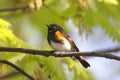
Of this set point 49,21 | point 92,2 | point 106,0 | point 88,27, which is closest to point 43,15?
point 49,21

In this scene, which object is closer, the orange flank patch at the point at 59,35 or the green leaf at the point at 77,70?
the green leaf at the point at 77,70

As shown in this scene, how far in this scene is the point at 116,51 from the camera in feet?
10.4

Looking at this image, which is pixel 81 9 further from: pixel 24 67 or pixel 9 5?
pixel 9 5

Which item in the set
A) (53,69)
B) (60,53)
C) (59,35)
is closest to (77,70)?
(53,69)

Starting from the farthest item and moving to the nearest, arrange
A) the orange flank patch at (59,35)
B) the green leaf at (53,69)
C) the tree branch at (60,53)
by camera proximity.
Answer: the orange flank patch at (59,35) < the green leaf at (53,69) < the tree branch at (60,53)

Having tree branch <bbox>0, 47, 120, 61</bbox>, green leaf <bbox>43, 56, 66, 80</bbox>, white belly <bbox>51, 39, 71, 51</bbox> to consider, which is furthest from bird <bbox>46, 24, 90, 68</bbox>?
tree branch <bbox>0, 47, 120, 61</bbox>

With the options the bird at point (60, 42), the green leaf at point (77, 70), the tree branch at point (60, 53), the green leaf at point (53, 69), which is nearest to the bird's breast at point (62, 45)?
the bird at point (60, 42)

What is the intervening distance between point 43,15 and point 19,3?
0.26 meters

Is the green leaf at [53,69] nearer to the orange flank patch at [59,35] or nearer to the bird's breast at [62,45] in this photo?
the bird's breast at [62,45]

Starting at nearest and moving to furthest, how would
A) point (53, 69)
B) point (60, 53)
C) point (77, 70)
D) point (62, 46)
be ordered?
point (60, 53) → point (53, 69) → point (77, 70) → point (62, 46)

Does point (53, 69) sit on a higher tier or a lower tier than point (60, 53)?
lower

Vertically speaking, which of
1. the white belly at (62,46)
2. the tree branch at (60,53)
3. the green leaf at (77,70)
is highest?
the tree branch at (60,53)

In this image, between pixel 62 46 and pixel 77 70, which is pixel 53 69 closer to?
pixel 77 70

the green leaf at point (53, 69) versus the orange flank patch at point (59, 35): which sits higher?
the orange flank patch at point (59, 35)
